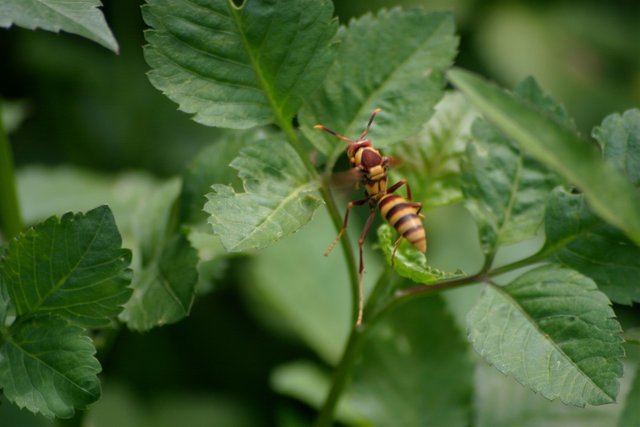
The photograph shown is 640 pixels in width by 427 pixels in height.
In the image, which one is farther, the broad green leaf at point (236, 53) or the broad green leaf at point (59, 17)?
the broad green leaf at point (236, 53)

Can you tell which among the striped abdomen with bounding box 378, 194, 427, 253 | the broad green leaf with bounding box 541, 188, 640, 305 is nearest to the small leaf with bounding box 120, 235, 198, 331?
the striped abdomen with bounding box 378, 194, 427, 253

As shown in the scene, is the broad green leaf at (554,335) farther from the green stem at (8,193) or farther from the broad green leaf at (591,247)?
the green stem at (8,193)

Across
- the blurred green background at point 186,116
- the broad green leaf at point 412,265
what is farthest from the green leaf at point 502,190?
the blurred green background at point 186,116

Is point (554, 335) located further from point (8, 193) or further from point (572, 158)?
point (8, 193)

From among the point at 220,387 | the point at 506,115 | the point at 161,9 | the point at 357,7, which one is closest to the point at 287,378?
the point at 220,387

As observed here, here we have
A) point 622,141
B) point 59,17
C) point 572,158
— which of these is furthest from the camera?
point 622,141

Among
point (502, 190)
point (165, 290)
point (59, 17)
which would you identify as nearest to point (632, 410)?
point (502, 190)
